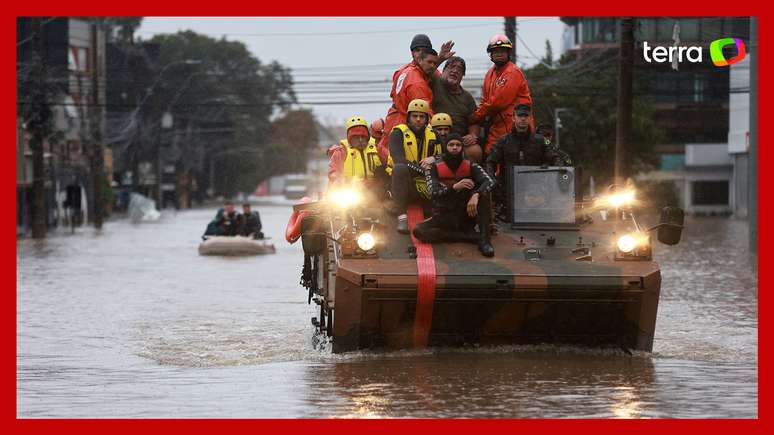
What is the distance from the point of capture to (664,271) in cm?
3148

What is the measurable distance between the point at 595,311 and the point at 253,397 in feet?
12.0

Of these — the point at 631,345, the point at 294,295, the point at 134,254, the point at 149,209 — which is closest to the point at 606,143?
the point at 149,209

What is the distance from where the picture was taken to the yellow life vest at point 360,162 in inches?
680

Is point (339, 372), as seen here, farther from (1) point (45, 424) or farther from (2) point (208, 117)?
(2) point (208, 117)

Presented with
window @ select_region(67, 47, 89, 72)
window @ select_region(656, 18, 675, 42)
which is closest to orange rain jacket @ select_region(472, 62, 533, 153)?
window @ select_region(656, 18, 675, 42)

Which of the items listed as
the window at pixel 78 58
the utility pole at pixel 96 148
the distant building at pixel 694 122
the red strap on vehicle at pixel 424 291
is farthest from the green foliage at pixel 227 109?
the red strap on vehicle at pixel 424 291

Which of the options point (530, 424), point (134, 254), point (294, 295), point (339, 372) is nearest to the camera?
point (530, 424)

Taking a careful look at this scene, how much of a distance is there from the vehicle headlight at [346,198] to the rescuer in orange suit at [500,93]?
172 cm

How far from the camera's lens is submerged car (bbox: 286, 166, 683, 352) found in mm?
14609

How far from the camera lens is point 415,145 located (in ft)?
53.7

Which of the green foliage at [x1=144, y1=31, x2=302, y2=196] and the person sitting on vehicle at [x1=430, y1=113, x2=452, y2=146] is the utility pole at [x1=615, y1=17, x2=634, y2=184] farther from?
the green foliage at [x1=144, y1=31, x2=302, y2=196]

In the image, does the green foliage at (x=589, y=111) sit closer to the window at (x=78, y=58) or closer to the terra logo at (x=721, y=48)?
the terra logo at (x=721, y=48)

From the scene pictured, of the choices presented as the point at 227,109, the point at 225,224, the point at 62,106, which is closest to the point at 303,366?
the point at 225,224

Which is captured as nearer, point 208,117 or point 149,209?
point 149,209
